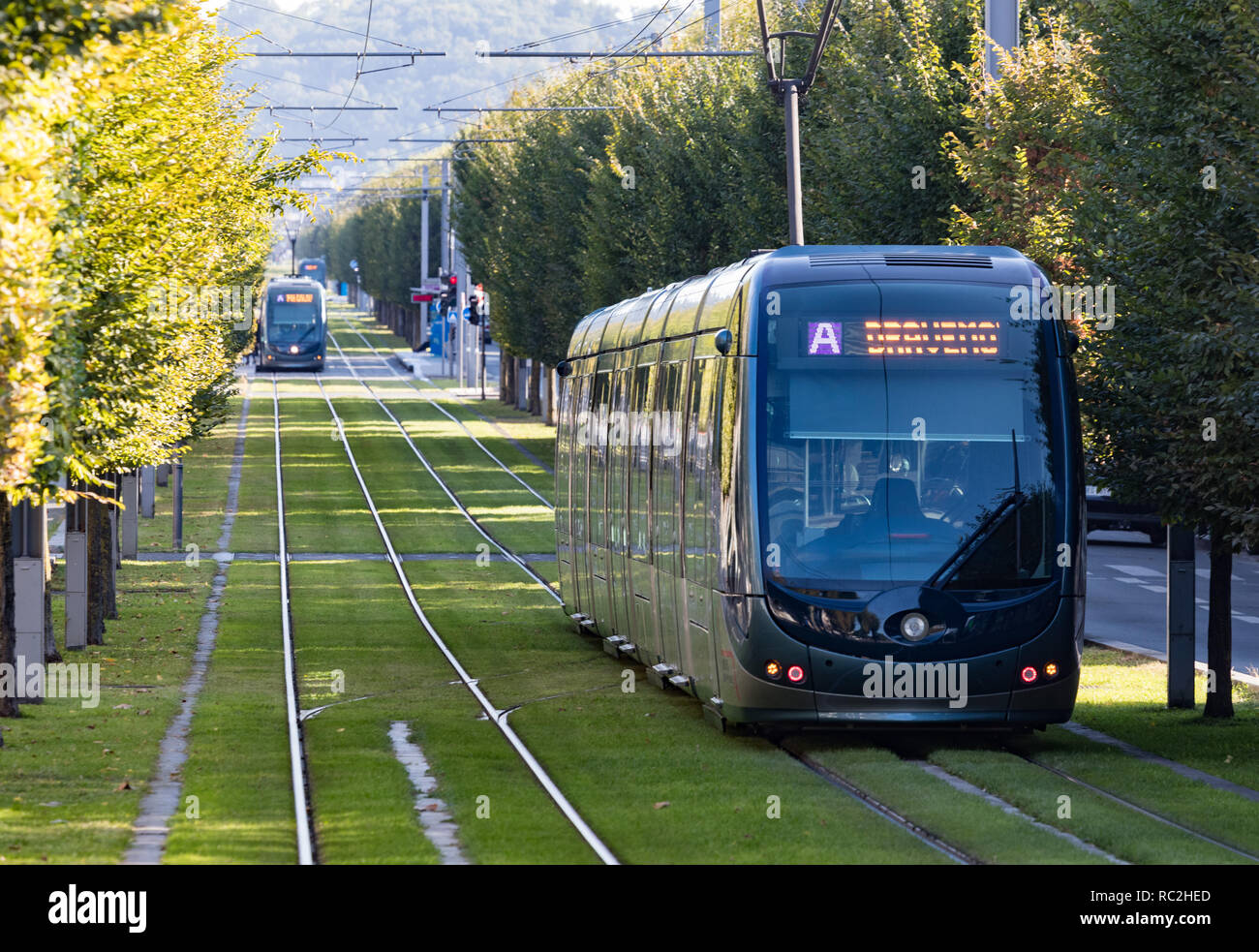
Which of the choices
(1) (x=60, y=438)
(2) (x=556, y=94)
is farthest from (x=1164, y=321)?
(2) (x=556, y=94)

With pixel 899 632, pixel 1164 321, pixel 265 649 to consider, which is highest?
pixel 1164 321

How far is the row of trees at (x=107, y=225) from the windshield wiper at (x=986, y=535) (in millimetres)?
6148

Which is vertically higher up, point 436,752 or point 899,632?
point 899,632

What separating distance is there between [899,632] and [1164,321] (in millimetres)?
3346

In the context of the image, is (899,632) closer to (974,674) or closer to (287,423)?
(974,674)

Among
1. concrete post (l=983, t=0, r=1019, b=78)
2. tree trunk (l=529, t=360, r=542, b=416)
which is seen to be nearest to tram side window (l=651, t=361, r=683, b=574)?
concrete post (l=983, t=0, r=1019, b=78)

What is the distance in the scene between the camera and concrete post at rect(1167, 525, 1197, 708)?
57.6 feet

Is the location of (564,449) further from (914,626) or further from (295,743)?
(914,626)

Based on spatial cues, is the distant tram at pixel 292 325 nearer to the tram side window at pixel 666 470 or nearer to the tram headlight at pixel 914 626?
the tram side window at pixel 666 470

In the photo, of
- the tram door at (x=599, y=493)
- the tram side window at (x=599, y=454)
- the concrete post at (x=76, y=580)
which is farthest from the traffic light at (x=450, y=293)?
the tram side window at (x=599, y=454)

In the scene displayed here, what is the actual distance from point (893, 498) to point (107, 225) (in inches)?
267

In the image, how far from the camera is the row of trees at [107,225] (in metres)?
10.7

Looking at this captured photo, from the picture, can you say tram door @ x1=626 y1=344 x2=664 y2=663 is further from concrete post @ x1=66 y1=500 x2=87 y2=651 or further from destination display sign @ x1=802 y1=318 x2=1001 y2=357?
concrete post @ x1=66 y1=500 x2=87 y2=651

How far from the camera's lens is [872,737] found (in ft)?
48.8
